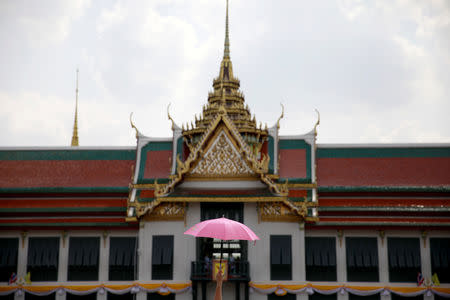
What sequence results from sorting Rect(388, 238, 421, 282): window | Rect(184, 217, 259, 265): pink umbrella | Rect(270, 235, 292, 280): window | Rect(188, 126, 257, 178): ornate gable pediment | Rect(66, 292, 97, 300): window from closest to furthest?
Rect(184, 217, 259, 265): pink umbrella, Rect(388, 238, 421, 282): window, Rect(270, 235, 292, 280): window, Rect(188, 126, 257, 178): ornate gable pediment, Rect(66, 292, 97, 300): window

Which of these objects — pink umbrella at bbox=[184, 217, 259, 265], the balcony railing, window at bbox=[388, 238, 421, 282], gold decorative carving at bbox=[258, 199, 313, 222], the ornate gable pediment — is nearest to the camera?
pink umbrella at bbox=[184, 217, 259, 265]

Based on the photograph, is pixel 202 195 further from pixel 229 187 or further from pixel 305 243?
pixel 305 243

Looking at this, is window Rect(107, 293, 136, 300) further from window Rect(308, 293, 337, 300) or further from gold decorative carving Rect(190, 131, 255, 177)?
window Rect(308, 293, 337, 300)

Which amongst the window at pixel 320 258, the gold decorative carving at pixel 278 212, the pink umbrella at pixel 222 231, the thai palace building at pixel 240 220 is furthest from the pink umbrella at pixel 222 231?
the window at pixel 320 258

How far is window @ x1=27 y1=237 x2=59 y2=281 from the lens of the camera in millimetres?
22498

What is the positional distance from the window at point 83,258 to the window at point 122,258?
70cm

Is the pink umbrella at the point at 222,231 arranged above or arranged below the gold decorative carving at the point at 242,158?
below

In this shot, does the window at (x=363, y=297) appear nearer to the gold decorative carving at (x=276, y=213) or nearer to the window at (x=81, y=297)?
the gold decorative carving at (x=276, y=213)

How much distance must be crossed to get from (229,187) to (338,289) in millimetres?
6570

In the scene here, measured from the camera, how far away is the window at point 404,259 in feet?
70.1

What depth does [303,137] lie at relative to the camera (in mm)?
24922

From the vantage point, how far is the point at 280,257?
21578 millimetres

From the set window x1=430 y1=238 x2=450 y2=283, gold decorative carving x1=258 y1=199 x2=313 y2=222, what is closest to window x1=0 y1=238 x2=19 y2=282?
gold decorative carving x1=258 y1=199 x2=313 y2=222

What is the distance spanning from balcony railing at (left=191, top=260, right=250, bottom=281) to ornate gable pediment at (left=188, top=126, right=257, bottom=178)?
3909 mm
